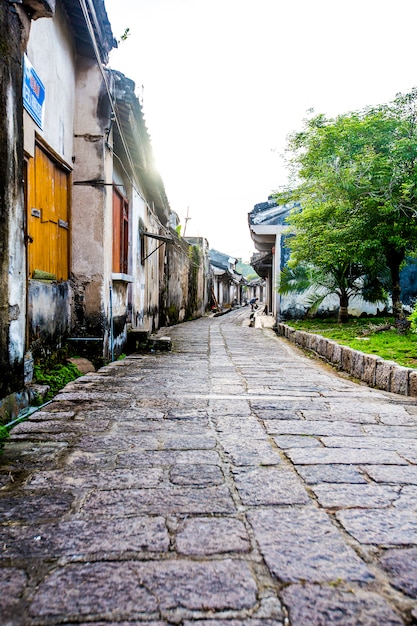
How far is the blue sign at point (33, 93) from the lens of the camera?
3.90 m

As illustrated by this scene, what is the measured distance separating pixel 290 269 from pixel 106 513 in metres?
11.0

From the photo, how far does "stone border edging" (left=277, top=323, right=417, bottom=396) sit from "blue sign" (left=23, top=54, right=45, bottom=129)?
442cm

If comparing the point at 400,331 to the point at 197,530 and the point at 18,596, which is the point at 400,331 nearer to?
the point at 197,530

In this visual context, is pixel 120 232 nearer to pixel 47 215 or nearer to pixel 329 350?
pixel 47 215

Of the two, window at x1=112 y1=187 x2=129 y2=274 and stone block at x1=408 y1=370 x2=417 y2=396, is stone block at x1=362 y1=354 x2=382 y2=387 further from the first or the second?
window at x1=112 y1=187 x2=129 y2=274

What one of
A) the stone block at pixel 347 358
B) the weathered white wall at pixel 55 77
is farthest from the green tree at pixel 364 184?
the weathered white wall at pixel 55 77

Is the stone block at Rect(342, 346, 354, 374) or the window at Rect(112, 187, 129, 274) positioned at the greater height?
the window at Rect(112, 187, 129, 274)

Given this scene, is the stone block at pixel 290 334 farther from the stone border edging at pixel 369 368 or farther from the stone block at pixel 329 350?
the stone block at pixel 329 350

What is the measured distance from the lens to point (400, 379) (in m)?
4.49

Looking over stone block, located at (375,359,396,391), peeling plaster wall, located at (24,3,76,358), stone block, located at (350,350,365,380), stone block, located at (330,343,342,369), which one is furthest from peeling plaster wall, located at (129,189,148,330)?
stone block, located at (375,359,396,391)

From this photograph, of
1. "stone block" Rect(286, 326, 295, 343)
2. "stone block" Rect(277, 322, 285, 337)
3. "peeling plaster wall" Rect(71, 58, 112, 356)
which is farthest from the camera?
"stone block" Rect(277, 322, 285, 337)

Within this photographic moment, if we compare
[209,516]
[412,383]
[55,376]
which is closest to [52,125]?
[55,376]

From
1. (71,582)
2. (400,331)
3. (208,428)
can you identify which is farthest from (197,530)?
(400,331)

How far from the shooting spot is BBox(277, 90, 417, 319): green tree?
7500 millimetres
